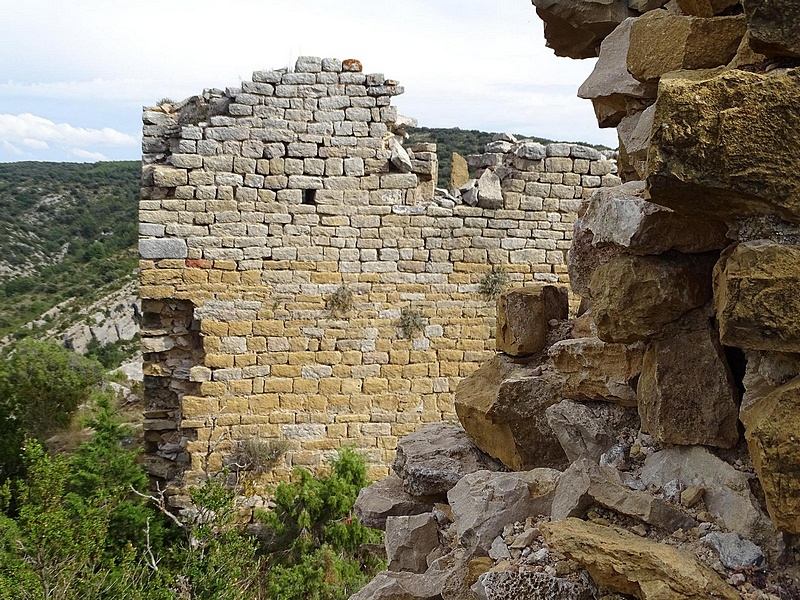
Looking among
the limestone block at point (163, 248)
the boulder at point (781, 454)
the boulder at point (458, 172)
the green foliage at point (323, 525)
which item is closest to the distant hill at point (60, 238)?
the limestone block at point (163, 248)

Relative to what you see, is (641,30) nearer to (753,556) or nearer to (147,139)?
(753,556)

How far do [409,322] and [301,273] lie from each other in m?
1.30

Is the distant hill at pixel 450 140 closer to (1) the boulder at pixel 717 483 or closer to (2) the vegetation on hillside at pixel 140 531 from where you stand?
(2) the vegetation on hillside at pixel 140 531

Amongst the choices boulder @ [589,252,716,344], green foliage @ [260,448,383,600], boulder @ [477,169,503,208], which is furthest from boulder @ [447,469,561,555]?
boulder @ [477,169,503,208]

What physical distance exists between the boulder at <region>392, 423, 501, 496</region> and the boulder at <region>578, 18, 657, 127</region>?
142 centimetres

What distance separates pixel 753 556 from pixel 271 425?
246 inches

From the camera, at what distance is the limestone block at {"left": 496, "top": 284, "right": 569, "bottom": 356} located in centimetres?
280

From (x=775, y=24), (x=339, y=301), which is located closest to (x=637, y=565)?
(x=775, y=24)

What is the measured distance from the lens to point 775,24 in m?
1.39

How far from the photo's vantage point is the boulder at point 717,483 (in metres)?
1.53

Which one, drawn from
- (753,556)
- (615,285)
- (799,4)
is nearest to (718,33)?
(799,4)

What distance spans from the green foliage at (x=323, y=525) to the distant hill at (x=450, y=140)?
46.3ft

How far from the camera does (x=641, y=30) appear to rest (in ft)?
6.50

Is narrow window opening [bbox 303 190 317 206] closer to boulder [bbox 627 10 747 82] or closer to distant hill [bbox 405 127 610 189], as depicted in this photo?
boulder [bbox 627 10 747 82]
